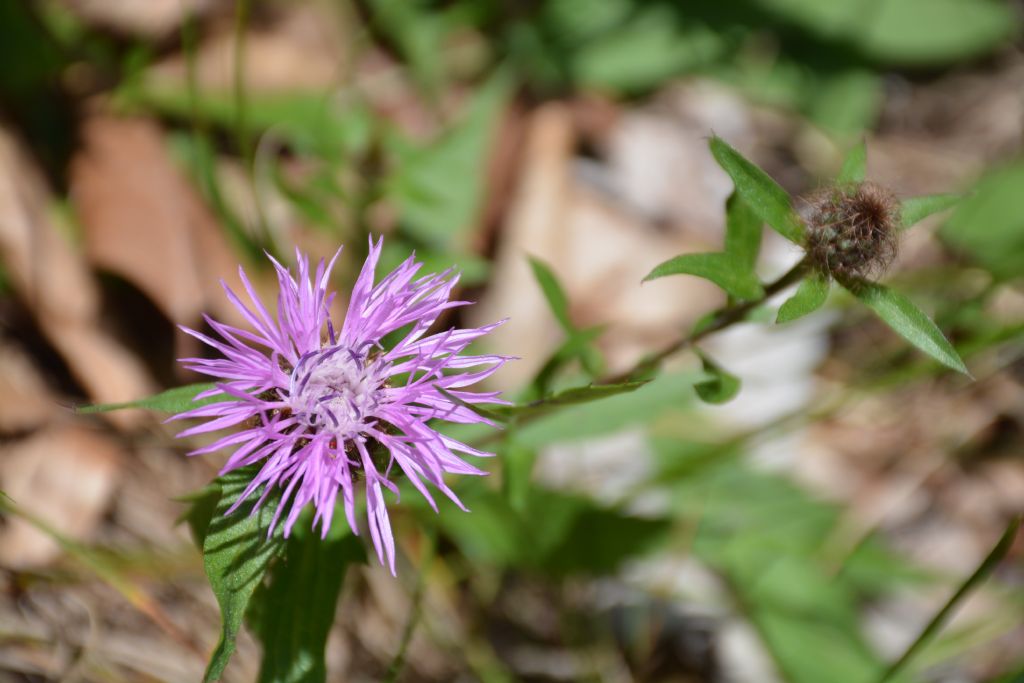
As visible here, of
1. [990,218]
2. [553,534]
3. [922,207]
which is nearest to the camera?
[922,207]

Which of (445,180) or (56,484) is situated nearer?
(56,484)

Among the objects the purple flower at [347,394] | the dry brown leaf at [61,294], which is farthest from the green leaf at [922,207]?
the dry brown leaf at [61,294]

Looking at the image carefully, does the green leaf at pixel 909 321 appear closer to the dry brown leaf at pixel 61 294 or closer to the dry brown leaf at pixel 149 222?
the dry brown leaf at pixel 149 222

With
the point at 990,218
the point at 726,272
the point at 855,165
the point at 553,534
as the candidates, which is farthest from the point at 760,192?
the point at 990,218

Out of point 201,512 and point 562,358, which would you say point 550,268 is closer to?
point 562,358

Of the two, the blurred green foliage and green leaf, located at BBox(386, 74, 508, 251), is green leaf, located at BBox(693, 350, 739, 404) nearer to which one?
the blurred green foliage

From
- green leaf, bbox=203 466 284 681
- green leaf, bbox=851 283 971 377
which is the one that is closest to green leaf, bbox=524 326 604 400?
green leaf, bbox=851 283 971 377
